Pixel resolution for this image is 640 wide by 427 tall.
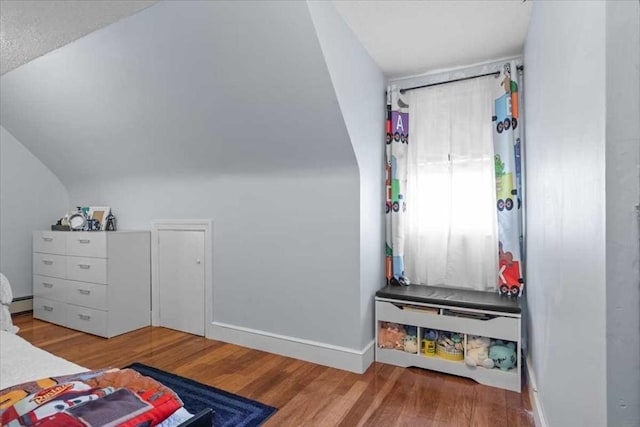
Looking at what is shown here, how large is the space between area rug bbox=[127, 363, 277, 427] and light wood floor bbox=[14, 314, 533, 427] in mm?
60

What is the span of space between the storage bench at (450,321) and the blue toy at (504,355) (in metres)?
0.02

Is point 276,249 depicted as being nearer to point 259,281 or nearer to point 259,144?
point 259,281

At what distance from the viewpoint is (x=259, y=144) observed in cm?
254

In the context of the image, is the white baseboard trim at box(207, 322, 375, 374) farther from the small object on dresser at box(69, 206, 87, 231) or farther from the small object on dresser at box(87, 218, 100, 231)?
the small object on dresser at box(69, 206, 87, 231)

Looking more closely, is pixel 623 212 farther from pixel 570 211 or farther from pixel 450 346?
pixel 450 346

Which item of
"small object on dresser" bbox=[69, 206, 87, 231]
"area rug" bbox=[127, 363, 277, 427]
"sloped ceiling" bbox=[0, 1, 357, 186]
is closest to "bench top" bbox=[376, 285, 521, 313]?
"sloped ceiling" bbox=[0, 1, 357, 186]

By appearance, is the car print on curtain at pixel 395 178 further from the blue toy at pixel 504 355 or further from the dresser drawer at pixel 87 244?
the dresser drawer at pixel 87 244

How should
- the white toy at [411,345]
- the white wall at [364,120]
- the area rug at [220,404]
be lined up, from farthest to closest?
the white toy at [411,345] → the white wall at [364,120] → the area rug at [220,404]

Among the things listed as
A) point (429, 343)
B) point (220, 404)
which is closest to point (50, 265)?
point (220, 404)

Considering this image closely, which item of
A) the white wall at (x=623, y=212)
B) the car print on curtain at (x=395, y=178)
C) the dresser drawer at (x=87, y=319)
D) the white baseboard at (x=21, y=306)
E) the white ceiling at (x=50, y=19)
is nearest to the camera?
the white wall at (x=623, y=212)

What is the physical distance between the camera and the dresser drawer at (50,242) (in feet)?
11.3

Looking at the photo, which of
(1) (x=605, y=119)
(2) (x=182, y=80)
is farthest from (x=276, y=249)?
(1) (x=605, y=119)

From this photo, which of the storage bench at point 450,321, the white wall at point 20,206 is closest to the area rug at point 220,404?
the storage bench at point 450,321

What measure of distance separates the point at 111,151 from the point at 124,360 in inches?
80.0
